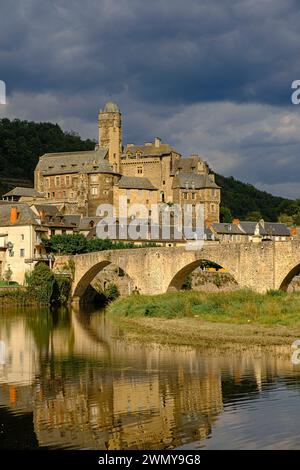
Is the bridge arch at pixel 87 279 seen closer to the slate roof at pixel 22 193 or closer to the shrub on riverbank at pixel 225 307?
the shrub on riverbank at pixel 225 307

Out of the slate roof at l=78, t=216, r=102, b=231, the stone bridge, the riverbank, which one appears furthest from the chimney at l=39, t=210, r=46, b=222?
the riverbank

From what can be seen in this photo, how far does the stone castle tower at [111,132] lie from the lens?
101938 millimetres

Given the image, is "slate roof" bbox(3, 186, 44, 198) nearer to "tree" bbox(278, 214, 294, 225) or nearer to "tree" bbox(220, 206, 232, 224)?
"tree" bbox(220, 206, 232, 224)

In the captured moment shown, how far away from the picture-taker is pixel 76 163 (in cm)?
9931

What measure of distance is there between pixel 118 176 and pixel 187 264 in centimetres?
4500

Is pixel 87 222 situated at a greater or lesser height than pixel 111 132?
lesser

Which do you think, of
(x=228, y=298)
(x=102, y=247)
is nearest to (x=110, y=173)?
(x=102, y=247)

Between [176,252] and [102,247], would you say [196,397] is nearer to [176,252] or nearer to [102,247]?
[176,252]

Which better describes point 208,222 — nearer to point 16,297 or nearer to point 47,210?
point 47,210

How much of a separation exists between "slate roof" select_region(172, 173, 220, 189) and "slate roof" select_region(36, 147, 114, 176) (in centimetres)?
1000

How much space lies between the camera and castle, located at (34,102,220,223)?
95500mm

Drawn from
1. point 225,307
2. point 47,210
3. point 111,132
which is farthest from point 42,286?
point 111,132

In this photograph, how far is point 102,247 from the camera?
73750 millimetres

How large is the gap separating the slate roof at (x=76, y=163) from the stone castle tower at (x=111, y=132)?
1494 mm
